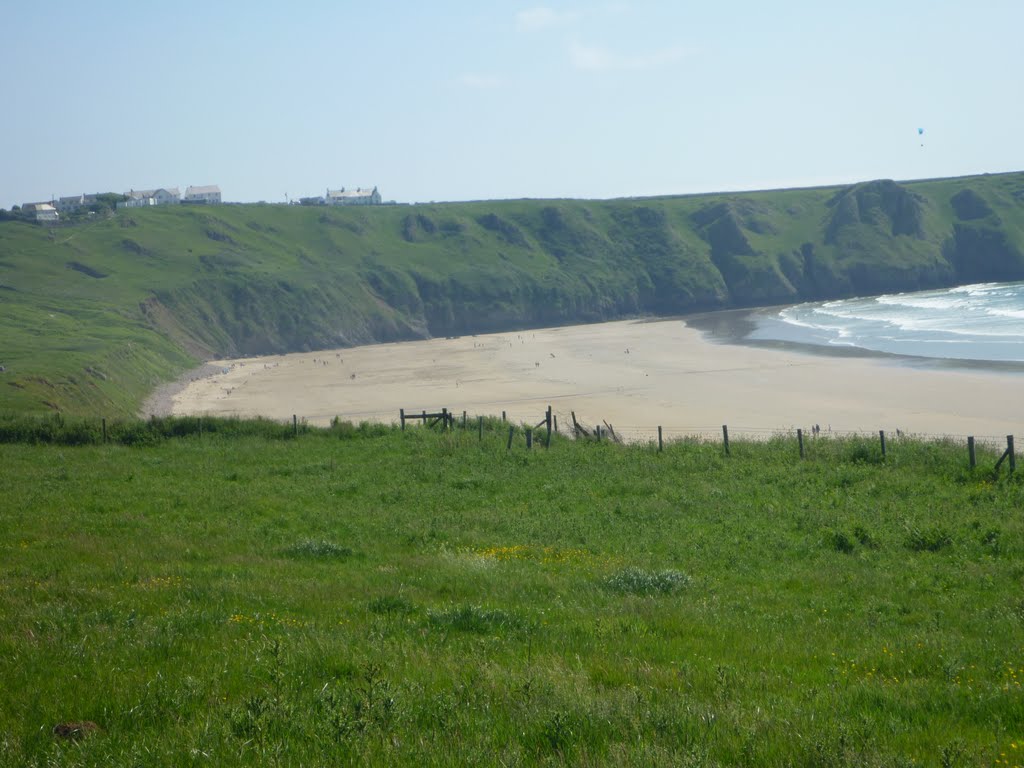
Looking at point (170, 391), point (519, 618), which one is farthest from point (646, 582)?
point (170, 391)

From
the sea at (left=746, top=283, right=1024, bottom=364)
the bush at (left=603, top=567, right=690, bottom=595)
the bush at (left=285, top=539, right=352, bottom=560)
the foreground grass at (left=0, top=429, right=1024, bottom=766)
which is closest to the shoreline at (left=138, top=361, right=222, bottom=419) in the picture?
the foreground grass at (left=0, top=429, right=1024, bottom=766)

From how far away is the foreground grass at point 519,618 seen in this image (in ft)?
17.8

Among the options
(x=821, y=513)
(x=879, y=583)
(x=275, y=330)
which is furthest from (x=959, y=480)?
(x=275, y=330)

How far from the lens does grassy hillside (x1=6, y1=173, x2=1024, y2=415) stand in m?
87.4

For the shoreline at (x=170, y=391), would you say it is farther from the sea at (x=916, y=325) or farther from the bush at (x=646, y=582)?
the sea at (x=916, y=325)

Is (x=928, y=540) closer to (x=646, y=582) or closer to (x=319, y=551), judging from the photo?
(x=646, y=582)

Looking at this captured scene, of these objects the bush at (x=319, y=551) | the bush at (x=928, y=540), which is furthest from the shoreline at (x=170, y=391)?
the bush at (x=928, y=540)

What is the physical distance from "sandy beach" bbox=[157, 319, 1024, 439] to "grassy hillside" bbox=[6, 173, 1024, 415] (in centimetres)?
1048

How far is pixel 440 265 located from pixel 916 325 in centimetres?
7720

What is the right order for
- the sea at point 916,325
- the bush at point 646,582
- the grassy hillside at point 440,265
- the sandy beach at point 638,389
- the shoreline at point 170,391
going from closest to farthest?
1. the bush at point 646,582
2. the sandy beach at point 638,389
3. the shoreline at point 170,391
4. the sea at point 916,325
5. the grassy hillside at point 440,265

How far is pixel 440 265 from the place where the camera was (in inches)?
5586

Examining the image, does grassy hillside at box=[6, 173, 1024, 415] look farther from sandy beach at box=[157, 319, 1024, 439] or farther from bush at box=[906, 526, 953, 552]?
bush at box=[906, 526, 953, 552]

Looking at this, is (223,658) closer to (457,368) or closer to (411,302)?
(457,368)

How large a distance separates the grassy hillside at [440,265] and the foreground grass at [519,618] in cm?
4056
